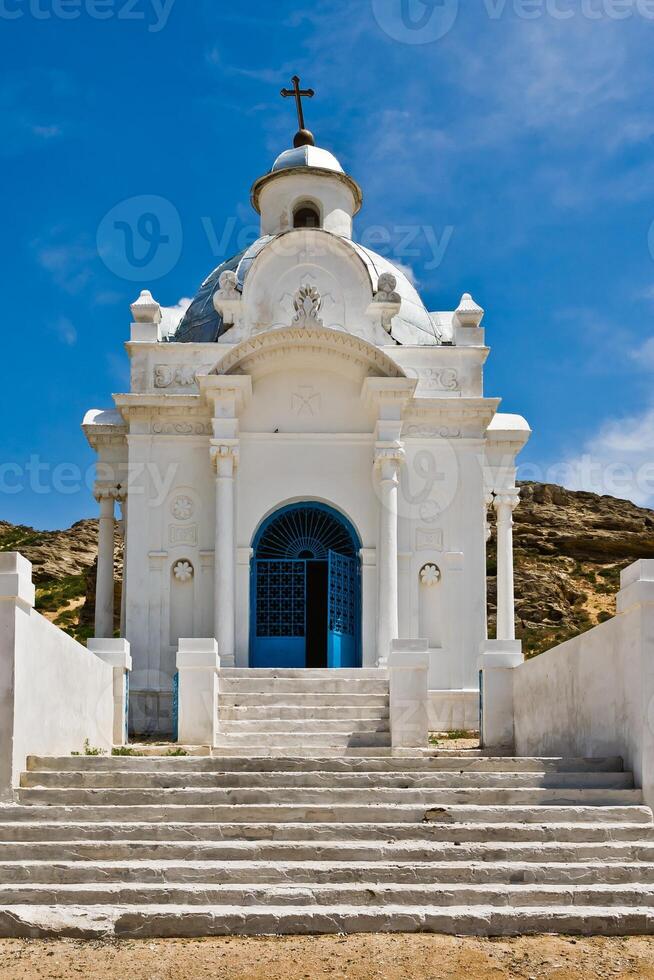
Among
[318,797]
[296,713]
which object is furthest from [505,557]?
[318,797]

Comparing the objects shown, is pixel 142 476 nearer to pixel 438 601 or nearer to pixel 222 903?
pixel 438 601

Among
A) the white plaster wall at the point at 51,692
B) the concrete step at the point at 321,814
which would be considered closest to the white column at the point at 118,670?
the white plaster wall at the point at 51,692

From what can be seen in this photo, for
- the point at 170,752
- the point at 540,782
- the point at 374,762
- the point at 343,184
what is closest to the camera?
the point at 540,782

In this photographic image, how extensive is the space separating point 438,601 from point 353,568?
1374 millimetres

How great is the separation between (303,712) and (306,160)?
1166 centimetres

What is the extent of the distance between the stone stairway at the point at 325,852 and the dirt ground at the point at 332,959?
0.46 feet

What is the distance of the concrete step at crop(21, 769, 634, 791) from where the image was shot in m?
9.74

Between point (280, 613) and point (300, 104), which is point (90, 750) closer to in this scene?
point (280, 613)

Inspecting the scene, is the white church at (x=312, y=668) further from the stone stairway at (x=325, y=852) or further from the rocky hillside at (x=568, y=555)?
the rocky hillside at (x=568, y=555)

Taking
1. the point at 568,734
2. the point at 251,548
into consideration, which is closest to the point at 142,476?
the point at 251,548

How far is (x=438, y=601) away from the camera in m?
18.2

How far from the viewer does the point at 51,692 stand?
1084cm

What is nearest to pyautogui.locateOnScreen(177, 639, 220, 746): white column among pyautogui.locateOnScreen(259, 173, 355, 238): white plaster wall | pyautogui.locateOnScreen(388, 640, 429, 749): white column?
pyautogui.locateOnScreen(388, 640, 429, 749): white column

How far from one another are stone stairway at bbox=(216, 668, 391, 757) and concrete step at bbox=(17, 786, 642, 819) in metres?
3.90
